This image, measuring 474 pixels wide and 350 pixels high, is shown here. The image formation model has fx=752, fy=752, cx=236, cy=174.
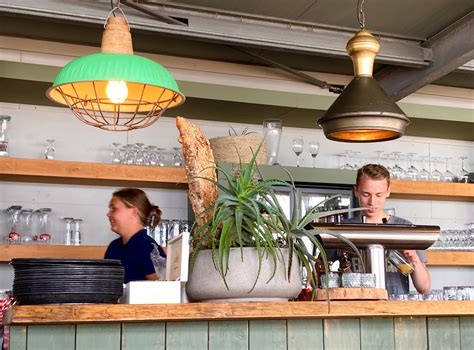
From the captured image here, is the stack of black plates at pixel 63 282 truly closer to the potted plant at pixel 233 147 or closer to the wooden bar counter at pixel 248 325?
the wooden bar counter at pixel 248 325

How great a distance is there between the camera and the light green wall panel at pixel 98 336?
6.62 feet

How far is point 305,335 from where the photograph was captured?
2.24m

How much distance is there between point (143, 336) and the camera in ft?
6.84

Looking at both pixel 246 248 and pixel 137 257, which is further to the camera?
pixel 137 257

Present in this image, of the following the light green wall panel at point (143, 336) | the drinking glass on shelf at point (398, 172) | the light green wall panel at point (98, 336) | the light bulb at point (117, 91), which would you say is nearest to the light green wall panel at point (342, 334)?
the light green wall panel at point (143, 336)

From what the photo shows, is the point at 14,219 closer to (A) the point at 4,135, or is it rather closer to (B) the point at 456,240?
(A) the point at 4,135

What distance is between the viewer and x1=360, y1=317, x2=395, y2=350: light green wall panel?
90.9 inches

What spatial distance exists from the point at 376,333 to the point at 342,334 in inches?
4.5

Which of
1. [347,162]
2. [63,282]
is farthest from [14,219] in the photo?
[63,282]

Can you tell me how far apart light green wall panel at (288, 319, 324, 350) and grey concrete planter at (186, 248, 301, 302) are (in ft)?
0.29

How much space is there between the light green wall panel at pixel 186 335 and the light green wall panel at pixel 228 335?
0.08ft

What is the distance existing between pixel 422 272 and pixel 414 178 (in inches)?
91.5

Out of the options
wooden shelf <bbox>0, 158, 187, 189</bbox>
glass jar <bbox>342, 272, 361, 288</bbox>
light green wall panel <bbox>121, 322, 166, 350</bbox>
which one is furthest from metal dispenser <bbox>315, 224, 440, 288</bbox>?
wooden shelf <bbox>0, 158, 187, 189</bbox>

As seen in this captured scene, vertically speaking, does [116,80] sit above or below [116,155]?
below
